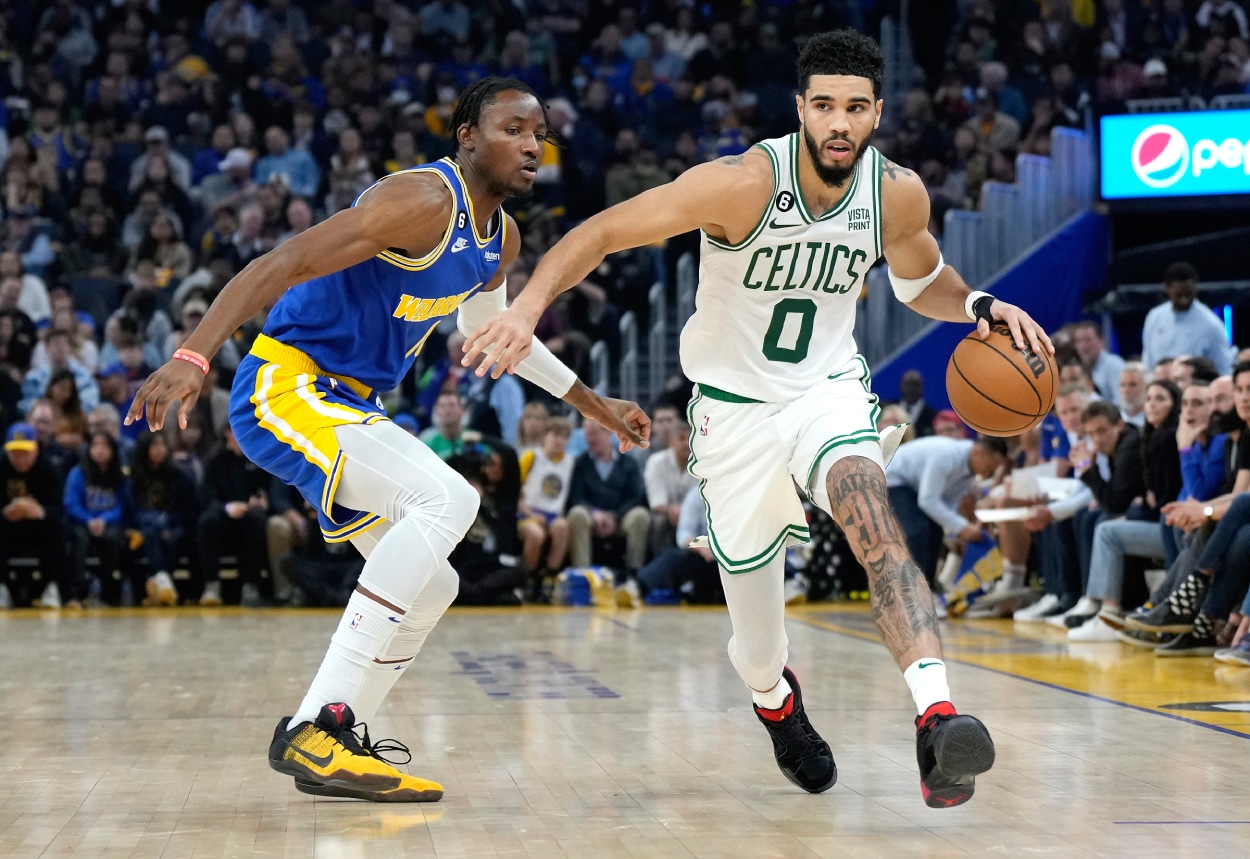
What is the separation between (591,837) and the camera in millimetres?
3697

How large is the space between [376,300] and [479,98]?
2.19ft

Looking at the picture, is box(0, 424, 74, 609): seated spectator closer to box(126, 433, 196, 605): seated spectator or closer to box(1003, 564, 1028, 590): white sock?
box(126, 433, 196, 605): seated spectator

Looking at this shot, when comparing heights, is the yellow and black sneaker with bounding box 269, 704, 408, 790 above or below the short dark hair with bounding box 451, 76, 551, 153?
below

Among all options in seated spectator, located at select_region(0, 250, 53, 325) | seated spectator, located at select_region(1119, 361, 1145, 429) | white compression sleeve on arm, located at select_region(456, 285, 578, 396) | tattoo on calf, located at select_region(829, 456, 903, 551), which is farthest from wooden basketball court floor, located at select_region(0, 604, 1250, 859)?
seated spectator, located at select_region(0, 250, 53, 325)

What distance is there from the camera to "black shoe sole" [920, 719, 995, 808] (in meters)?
3.36

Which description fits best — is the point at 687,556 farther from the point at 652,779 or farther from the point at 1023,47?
the point at 1023,47

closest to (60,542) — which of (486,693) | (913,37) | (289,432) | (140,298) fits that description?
(140,298)

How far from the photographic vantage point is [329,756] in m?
4.09

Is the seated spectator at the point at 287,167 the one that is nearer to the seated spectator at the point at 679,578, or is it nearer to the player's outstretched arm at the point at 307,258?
the seated spectator at the point at 679,578

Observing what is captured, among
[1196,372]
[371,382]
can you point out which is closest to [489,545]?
[1196,372]

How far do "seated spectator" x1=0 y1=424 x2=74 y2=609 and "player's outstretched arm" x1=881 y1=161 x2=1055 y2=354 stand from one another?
28.2 ft

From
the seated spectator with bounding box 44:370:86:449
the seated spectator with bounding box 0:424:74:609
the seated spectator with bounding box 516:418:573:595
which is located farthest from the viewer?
the seated spectator with bounding box 516:418:573:595

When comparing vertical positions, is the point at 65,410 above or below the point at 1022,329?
below

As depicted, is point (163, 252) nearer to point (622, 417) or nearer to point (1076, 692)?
point (1076, 692)
